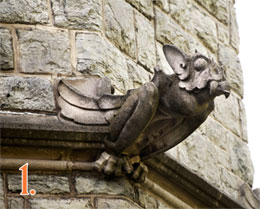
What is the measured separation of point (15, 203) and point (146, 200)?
3.02 ft

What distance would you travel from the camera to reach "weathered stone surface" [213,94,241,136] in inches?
316

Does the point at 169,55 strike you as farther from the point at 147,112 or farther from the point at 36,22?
the point at 36,22

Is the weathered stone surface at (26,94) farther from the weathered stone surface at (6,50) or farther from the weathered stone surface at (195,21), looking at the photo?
the weathered stone surface at (195,21)

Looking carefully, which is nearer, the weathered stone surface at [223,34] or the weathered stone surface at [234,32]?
the weathered stone surface at [223,34]

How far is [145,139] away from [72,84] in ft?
1.78

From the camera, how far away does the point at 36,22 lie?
658cm

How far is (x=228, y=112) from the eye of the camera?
26.8ft

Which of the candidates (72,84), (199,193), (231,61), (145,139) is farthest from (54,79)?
(231,61)

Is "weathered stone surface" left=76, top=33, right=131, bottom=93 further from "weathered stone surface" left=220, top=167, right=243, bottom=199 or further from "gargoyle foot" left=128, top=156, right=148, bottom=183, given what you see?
"weathered stone surface" left=220, top=167, right=243, bottom=199

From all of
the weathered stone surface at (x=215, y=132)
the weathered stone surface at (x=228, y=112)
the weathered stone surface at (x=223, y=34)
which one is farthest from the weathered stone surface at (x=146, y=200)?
the weathered stone surface at (x=223, y=34)

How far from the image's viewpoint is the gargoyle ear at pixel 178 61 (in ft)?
20.2

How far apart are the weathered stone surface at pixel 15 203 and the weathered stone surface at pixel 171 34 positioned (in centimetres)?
→ 184

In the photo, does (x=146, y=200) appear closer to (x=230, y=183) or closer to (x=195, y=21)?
(x=230, y=183)

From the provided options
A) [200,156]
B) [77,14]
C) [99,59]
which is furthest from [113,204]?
[200,156]
